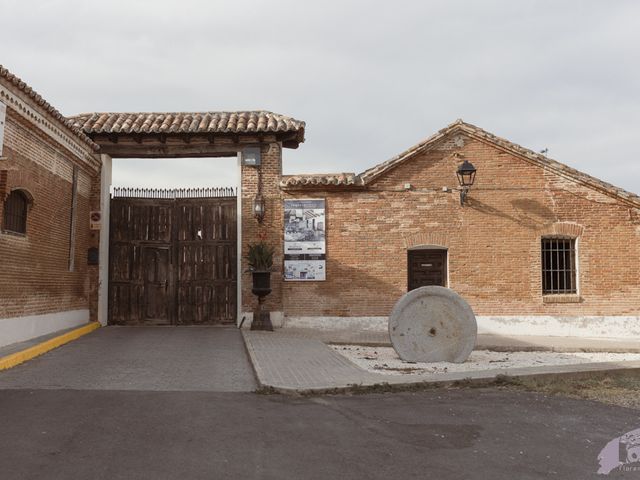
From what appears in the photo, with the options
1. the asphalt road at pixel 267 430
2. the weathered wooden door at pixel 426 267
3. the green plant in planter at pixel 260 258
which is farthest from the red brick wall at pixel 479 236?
the asphalt road at pixel 267 430

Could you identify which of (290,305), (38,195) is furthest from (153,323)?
(38,195)

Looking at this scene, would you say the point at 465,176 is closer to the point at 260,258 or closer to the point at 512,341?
the point at 512,341

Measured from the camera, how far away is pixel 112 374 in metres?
7.77

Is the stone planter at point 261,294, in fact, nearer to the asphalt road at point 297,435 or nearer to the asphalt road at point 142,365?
the asphalt road at point 142,365

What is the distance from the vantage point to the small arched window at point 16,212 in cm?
977

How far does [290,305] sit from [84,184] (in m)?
5.61

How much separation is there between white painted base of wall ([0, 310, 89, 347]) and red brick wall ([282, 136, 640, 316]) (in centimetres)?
479

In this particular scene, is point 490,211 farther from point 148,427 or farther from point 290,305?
point 148,427

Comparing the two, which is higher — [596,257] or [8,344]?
[596,257]

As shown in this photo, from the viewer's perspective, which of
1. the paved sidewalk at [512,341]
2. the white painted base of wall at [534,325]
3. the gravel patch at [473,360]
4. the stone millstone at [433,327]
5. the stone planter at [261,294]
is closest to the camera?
the gravel patch at [473,360]

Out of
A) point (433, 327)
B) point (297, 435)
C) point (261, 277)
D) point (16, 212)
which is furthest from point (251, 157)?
point (297, 435)

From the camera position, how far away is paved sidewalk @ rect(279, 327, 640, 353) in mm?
11188

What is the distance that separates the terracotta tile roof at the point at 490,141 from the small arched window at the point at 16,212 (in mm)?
5555

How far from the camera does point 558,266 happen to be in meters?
13.8
